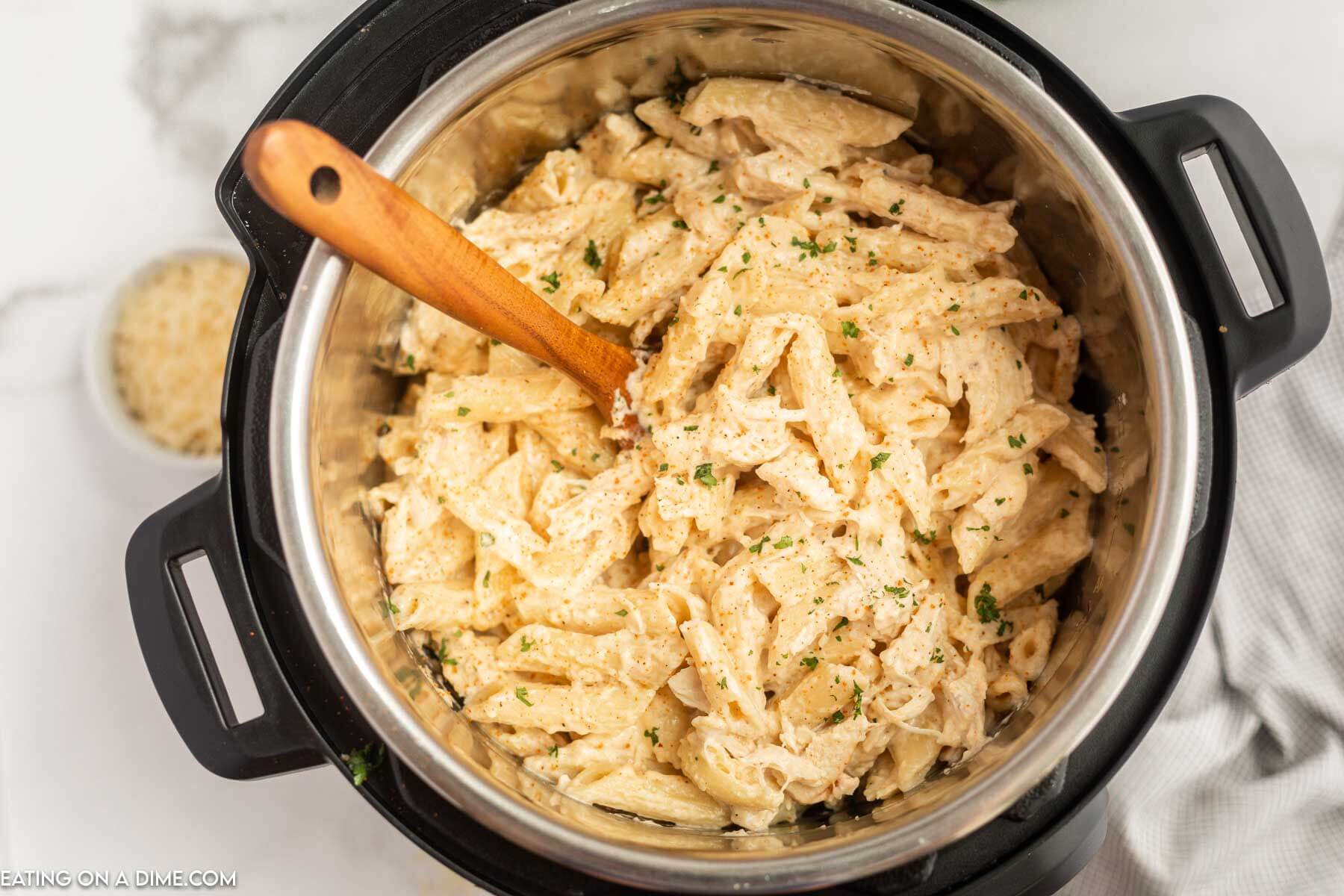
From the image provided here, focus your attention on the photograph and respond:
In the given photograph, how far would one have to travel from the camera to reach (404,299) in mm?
2010

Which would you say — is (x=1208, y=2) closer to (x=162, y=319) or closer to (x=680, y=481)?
(x=680, y=481)

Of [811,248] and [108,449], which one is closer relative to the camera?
[811,248]

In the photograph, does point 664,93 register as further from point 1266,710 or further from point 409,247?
point 1266,710

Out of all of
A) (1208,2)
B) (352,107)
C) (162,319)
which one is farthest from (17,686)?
(1208,2)

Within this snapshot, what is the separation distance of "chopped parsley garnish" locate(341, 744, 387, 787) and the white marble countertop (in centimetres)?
79

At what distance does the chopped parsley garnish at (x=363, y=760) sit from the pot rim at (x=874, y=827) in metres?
0.22

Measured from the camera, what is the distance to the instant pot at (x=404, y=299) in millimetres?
1636

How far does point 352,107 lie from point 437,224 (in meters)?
0.48

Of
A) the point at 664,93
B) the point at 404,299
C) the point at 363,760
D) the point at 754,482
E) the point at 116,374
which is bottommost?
the point at 363,760

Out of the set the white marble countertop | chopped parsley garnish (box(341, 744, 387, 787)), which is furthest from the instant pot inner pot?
the white marble countertop

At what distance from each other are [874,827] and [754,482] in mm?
690

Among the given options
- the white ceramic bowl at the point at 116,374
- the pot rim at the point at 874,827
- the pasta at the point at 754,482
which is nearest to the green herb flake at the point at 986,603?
the pasta at the point at 754,482

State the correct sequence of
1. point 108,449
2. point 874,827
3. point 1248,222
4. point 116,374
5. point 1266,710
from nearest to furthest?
1. point 874,827
2. point 1248,222
3. point 1266,710
4. point 116,374
5. point 108,449

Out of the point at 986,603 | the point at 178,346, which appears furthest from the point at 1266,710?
the point at 178,346
